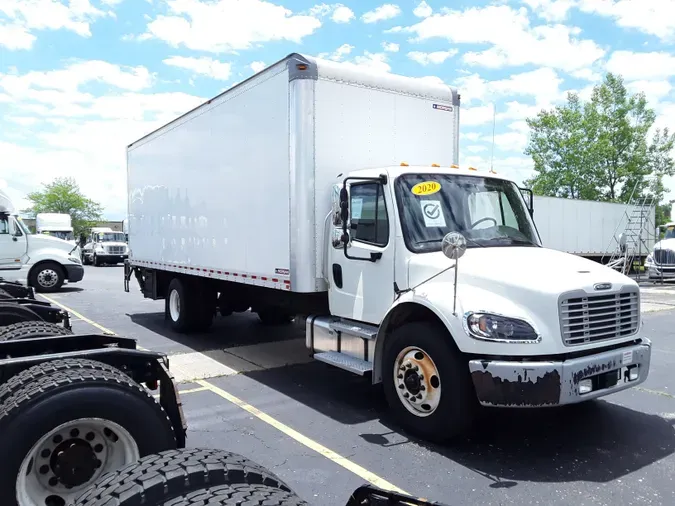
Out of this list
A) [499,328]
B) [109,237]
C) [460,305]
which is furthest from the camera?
[109,237]

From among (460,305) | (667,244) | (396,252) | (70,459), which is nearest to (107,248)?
(667,244)

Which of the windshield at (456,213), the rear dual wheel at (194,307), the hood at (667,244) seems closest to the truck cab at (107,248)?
the rear dual wheel at (194,307)

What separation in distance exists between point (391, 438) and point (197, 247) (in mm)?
5220

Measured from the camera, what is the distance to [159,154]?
34.4 feet

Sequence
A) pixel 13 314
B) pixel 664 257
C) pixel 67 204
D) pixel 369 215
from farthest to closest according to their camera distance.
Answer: pixel 67 204 → pixel 664 257 → pixel 369 215 → pixel 13 314

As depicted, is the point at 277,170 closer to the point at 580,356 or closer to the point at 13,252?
the point at 580,356

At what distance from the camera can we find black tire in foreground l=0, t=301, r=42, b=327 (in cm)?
457

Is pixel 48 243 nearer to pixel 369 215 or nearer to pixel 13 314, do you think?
pixel 13 314

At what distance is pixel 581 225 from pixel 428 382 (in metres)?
23.2

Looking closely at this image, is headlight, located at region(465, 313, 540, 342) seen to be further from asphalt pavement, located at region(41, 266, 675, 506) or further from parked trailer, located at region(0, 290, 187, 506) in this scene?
parked trailer, located at region(0, 290, 187, 506)

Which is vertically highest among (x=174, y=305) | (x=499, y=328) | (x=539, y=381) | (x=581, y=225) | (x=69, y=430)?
(x=581, y=225)

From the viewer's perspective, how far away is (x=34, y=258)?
55.8ft

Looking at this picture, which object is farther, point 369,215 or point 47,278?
point 47,278

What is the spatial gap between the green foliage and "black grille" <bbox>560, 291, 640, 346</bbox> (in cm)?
3693
